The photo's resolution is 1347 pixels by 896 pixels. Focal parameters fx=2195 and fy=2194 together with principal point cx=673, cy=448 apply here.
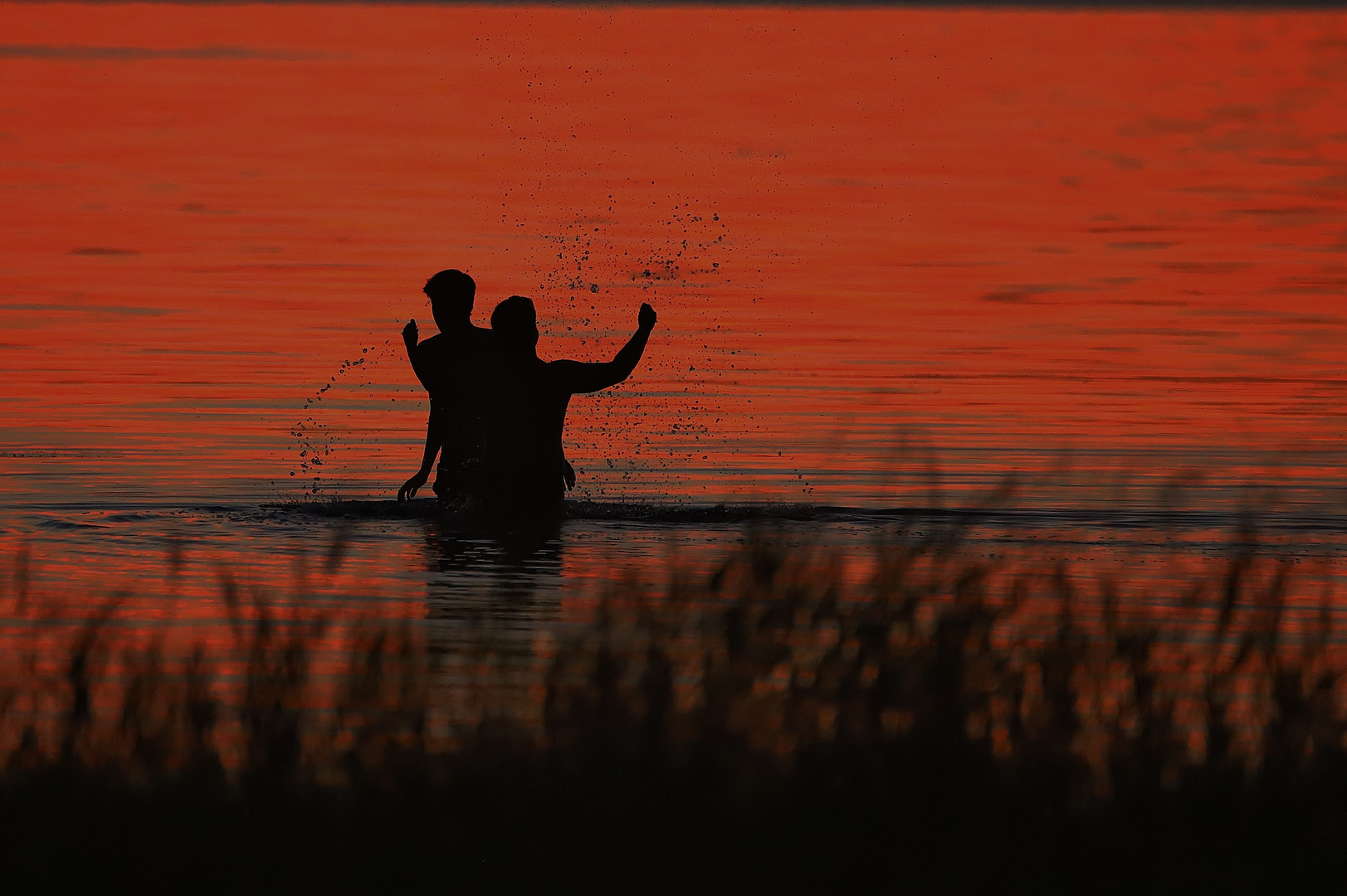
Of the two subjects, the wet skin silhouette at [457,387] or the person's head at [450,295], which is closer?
the wet skin silhouette at [457,387]

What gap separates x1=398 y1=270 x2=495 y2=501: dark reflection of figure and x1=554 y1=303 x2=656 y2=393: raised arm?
54 cm

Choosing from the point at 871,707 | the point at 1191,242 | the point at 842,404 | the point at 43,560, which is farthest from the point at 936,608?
the point at 1191,242

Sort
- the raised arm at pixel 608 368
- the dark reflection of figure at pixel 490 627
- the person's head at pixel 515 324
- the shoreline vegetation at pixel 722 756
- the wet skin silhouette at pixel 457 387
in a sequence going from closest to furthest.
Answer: the shoreline vegetation at pixel 722 756
the dark reflection of figure at pixel 490 627
the person's head at pixel 515 324
the raised arm at pixel 608 368
the wet skin silhouette at pixel 457 387

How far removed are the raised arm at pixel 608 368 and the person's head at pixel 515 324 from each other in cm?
27

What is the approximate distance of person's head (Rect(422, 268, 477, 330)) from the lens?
594 inches

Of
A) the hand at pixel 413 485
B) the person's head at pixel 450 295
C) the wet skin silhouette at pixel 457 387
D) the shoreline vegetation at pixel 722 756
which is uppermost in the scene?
the person's head at pixel 450 295

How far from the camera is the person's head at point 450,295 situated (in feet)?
49.5

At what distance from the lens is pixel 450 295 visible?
15.2 meters

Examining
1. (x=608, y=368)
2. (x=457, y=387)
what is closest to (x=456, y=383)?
(x=457, y=387)

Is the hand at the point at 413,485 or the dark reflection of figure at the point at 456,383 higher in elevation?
the dark reflection of figure at the point at 456,383

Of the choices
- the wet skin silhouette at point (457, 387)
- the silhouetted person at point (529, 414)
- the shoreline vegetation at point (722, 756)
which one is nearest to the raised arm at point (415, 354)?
the wet skin silhouette at point (457, 387)

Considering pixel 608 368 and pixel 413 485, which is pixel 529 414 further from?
pixel 413 485

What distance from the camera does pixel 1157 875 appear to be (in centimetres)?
692

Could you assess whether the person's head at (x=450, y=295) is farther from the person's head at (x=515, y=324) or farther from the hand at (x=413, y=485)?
the hand at (x=413, y=485)
